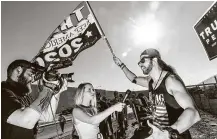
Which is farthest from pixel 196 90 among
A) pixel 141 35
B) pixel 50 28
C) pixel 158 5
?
pixel 50 28

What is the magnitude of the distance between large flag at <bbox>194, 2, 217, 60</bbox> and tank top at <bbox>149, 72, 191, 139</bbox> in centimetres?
90

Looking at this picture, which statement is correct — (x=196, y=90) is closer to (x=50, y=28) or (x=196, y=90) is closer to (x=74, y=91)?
(x=74, y=91)

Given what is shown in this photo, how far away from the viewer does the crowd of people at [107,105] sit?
389cm

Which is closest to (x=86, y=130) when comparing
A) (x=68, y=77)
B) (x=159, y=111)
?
(x=68, y=77)

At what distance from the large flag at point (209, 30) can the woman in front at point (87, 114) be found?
6.04ft

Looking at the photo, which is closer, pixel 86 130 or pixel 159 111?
pixel 86 130

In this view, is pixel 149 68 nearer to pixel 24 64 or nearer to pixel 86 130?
pixel 86 130

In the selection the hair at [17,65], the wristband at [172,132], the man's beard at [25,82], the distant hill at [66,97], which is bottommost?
the wristband at [172,132]

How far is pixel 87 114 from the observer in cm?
→ 405

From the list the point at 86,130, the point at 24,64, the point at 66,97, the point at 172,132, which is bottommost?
the point at 172,132

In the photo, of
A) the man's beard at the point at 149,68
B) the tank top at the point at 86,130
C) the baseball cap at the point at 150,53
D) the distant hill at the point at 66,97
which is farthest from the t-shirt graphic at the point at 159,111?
the tank top at the point at 86,130

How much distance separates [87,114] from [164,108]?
4.01ft

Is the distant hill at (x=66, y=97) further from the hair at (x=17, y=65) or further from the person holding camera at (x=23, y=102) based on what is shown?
the hair at (x=17, y=65)

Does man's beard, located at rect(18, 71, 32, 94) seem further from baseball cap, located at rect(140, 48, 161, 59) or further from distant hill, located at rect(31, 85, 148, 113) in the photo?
baseball cap, located at rect(140, 48, 161, 59)
